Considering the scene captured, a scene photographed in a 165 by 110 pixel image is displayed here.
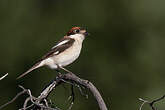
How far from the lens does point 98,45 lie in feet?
38.8

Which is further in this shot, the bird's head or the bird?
the bird's head

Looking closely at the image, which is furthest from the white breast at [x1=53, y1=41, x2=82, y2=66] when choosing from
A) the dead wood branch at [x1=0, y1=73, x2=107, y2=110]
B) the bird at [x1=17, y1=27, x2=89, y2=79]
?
the dead wood branch at [x1=0, y1=73, x2=107, y2=110]

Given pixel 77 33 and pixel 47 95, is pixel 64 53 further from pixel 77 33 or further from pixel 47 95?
pixel 47 95

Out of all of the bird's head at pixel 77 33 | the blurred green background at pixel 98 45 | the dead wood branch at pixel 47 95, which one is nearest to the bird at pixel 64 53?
the bird's head at pixel 77 33

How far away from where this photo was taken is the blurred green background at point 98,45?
11.1m

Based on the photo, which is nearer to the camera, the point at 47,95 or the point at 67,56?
the point at 47,95

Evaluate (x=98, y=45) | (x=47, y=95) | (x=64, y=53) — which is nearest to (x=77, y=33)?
(x=64, y=53)

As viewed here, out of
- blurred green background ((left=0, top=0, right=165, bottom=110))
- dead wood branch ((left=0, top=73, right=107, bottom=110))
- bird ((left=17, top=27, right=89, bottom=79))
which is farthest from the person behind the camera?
blurred green background ((left=0, top=0, right=165, bottom=110))

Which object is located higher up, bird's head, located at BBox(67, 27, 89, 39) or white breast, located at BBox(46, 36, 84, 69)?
bird's head, located at BBox(67, 27, 89, 39)

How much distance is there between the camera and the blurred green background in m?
11.1

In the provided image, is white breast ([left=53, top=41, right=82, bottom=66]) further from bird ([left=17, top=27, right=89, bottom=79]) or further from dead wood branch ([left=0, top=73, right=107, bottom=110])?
dead wood branch ([left=0, top=73, right=107, bottom=110])

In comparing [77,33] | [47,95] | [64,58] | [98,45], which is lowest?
[98,45]

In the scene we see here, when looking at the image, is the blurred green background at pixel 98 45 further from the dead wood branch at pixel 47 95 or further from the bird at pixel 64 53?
the dead wood branch at pixel 47 95

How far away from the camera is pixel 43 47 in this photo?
451 inches
